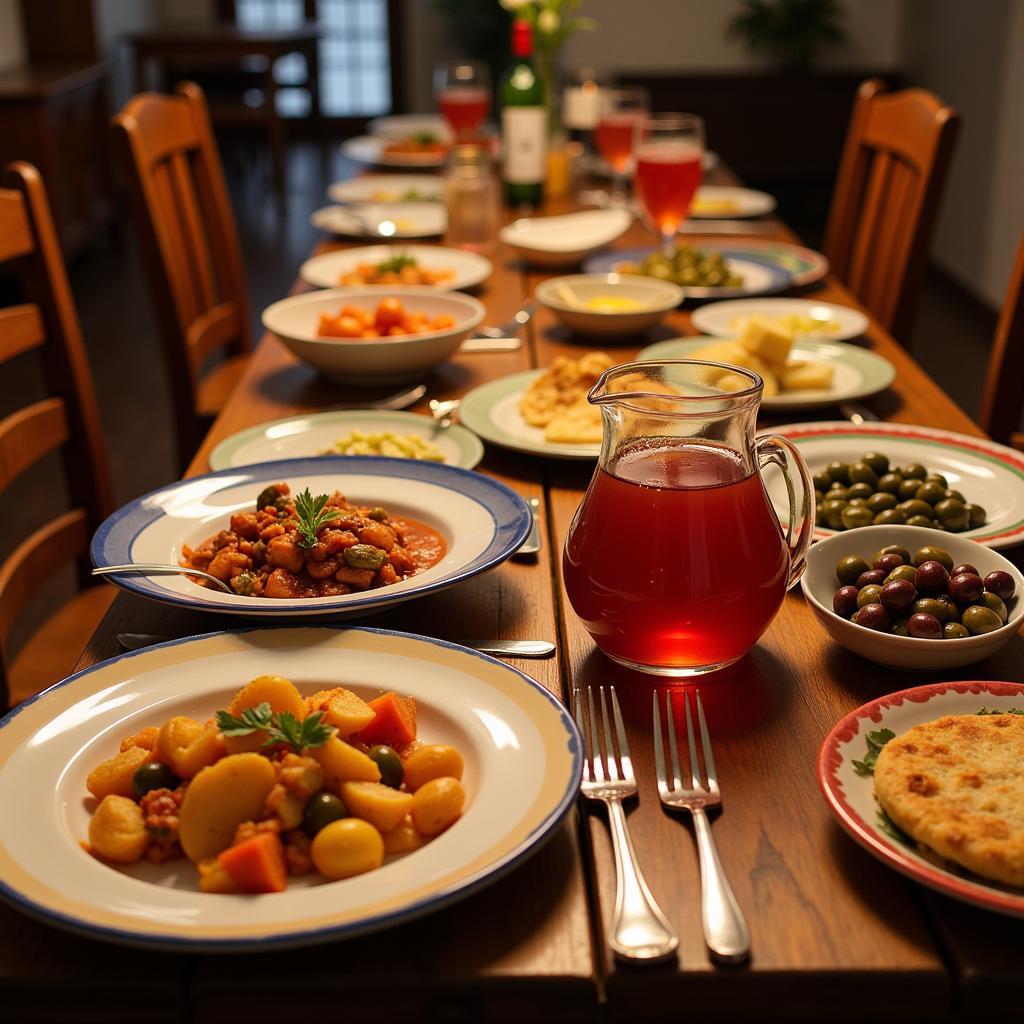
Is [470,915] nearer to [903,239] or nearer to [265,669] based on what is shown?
[265,669]

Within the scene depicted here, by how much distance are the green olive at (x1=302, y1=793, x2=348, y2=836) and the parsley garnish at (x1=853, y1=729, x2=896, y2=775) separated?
0.32 m

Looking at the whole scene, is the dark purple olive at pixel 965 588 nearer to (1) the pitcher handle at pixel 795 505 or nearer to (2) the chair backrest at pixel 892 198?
(1) the pitcher handle at pixel 795 505

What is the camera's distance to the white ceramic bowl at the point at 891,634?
879 millimetres

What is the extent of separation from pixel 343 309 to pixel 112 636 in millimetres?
836

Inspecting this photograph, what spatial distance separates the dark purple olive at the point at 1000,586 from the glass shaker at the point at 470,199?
162 centimetres

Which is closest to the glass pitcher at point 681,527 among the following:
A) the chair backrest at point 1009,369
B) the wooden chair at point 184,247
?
the chair backrest at point 1009,369

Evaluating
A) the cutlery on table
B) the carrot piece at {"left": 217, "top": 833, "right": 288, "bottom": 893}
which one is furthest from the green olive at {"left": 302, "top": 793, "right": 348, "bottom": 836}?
the cutlery on table

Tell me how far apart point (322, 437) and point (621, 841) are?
78 cm

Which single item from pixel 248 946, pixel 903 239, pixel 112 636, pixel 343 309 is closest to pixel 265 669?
pixel 112 636

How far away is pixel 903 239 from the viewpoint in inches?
95.7

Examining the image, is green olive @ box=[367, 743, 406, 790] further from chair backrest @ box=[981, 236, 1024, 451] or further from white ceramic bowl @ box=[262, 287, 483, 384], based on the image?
chair backrest @ box=[981, 236, 1024, 451]

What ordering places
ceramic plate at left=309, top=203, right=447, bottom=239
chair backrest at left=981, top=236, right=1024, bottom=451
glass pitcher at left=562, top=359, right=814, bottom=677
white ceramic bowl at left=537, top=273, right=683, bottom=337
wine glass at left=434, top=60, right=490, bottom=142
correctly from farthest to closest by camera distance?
wine glass at left=434, top=60, right=490, bottom=142, ceramic plate at left=309, top=203, right=447, bottom=239, chair backrest at left=981, top=236, right=1024, bottom=451, white ceramic bowl at left=537, top=273, right=683, bottom=337, glass pitcher at left=562, top=359, right=814, bottom=677

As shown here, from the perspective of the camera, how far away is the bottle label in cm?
262

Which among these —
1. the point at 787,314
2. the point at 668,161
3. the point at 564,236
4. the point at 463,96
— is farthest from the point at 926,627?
the point at 463,96
